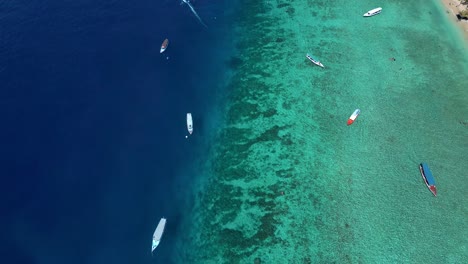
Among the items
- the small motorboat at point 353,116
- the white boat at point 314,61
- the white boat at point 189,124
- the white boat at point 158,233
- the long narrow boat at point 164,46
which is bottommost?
the white boat at point 158,233

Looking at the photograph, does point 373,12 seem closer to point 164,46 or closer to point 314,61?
point 314,61

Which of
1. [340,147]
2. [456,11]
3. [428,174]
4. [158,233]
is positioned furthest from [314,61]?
[158,233]

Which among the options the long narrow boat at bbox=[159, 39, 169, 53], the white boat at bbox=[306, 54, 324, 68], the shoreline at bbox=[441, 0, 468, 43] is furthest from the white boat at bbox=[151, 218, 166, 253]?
the shoreline at bbox=[441, 0, 468, 43]

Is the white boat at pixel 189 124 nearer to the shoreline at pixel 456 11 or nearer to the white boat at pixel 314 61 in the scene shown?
the white boat at pixel 314 61

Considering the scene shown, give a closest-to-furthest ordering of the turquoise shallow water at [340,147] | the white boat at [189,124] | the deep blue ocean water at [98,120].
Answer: the turquoise shallow water at [340,147] < the deep blue ocean water at [98,120] < the white boat at [189,124]

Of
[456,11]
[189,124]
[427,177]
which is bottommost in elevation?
[427,177]

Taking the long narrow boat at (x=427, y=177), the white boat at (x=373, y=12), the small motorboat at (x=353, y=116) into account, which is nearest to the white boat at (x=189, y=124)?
the small motorboat at (x=353, y=116)

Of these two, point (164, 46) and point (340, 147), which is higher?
point (164, 46)
